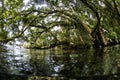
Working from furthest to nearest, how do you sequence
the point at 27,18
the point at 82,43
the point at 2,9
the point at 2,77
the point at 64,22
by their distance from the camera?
the point at 82,43 < the point at 64,22 < the point at 27,18 < the point at 2,9 < the point at 2,77

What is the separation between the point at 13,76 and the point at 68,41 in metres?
27.2

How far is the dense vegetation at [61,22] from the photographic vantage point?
784 inches

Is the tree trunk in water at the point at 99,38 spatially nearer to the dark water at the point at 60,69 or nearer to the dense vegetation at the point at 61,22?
the dense vegetation at the point at 61,22

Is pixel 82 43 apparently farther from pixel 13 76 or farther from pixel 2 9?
pixel 13 76

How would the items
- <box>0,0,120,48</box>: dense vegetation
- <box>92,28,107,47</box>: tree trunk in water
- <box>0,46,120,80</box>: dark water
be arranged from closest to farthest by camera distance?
<box>0,46,120,80</box>: dark water
<box>0,0,120,48</box>: dense vegetation
<box>92,28,107,47</box>: tree trunk in water

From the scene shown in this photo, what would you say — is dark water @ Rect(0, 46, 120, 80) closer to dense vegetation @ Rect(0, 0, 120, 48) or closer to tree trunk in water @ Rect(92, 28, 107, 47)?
dense vegetation @ Rect(0, 0, 120, 48)

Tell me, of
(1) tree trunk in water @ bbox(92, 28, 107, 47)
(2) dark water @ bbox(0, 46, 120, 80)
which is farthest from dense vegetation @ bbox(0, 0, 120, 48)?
(2) dark water @ bbox(0, 46, 120, 80)

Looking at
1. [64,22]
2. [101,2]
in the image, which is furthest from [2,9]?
[64,22]

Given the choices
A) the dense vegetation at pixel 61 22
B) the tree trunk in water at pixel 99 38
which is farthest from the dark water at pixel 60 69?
the tree trunk in water at pixel 99 38

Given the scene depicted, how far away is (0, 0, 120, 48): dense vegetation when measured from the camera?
65.3 ft

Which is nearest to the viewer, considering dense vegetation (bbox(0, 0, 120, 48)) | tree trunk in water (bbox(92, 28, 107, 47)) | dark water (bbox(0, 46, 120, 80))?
dark water (bbox(0, 46, 120, 80))

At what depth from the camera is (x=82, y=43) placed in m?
33.5

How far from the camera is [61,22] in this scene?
3150 cm

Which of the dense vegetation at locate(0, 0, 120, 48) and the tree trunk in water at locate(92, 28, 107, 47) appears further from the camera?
the tree trunk in water at locate(92, 28, 107, 47)
